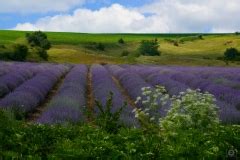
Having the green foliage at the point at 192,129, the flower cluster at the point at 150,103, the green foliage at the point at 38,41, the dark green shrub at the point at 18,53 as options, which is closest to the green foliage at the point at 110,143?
the green foliage at the point at 192,129

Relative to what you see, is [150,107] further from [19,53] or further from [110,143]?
[19,53]

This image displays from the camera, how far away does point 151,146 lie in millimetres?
7613

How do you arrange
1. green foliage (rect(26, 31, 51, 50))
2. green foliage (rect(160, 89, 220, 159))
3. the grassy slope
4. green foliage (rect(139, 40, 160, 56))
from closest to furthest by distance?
green foliage (rect(160, 89, 220, 159)) < the grassy slope < green foliage (rect(26, 31, 51, 50)) < green foliage (rect(139, 40, 160, 56))

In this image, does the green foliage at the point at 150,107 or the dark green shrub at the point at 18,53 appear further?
the dark green shrub at the point at 18,53

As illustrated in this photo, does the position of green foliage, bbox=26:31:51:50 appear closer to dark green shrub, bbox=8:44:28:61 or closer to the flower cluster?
dark green shrub, bbox=8:44:28:61

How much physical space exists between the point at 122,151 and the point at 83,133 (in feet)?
4.70

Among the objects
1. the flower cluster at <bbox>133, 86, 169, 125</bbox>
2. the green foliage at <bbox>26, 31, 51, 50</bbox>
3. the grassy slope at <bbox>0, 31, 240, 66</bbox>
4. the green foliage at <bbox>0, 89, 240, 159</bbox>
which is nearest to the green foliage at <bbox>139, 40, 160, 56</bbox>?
the grassy slope at <bbox>0, 31, 240, 66</bbox>

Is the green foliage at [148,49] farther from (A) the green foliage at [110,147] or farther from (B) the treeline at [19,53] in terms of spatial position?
(A) the green foliage at [110,147]

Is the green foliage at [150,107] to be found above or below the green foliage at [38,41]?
above

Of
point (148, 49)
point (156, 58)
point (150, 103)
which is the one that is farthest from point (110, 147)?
point (148, 49)

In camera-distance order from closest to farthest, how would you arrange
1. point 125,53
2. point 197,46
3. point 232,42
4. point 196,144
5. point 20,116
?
point 196,144 < point 20,116 < point 125,53 < point 232,42 < point 197,46

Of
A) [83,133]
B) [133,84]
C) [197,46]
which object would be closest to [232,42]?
[197,46]

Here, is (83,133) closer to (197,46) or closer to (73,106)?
(73,106)

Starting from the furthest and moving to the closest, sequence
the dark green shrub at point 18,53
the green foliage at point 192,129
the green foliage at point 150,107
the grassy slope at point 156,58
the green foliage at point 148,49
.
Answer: the green foliage at point 148,49 < the grassy slope at point 156,58 < the dark green shrub at point 18,53 < the green foliage at point 150,107 < the green foliage at point 192,129
